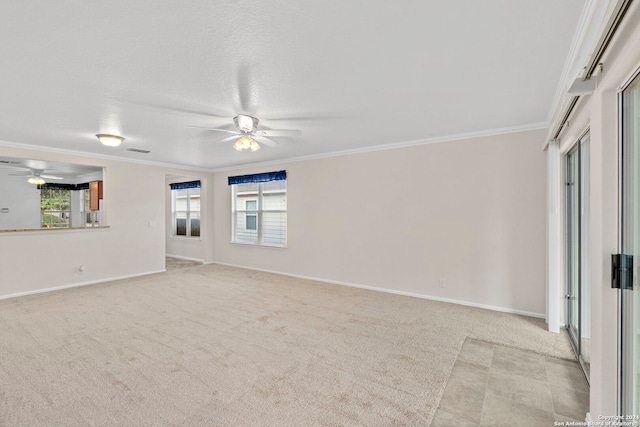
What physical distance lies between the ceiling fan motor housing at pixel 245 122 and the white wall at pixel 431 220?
2.15 m

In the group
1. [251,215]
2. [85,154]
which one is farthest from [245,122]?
[85,154]

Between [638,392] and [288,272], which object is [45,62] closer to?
[638,392]

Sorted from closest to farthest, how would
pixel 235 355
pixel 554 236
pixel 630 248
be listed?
pixel 630 248, pixel 235 355, pixel 554 236

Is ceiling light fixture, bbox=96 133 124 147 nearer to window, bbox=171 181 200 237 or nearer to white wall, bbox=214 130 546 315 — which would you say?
white wall, bbox=214 130 546 315

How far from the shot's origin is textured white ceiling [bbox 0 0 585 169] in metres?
1.51

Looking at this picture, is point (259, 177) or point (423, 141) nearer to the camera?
point (423, 141)

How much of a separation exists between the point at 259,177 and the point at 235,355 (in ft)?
13.4

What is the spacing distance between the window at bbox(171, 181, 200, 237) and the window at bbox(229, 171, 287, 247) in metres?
1.47

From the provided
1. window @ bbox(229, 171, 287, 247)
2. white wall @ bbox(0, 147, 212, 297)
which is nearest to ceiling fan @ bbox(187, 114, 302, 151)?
window @ bbox(229, 171, 287, 247)

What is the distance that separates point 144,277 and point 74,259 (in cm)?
113

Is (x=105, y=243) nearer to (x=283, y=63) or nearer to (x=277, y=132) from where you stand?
(x=277, y=132)

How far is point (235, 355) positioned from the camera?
8.41 ft

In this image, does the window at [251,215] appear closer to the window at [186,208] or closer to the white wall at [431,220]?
the white wall at [431,220]

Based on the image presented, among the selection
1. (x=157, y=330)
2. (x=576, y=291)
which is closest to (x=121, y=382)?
(x=157, y=330)
